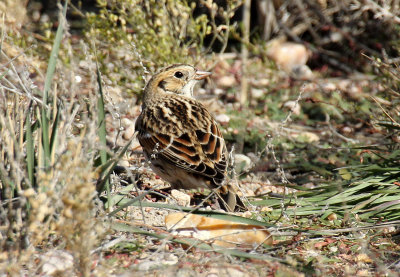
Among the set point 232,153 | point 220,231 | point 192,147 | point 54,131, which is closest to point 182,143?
point 192,147

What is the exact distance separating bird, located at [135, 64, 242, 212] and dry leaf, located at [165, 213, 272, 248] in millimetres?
317

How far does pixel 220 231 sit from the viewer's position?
409cm

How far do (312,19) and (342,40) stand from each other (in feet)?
1.64

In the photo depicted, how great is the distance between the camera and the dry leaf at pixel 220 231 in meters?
4.02

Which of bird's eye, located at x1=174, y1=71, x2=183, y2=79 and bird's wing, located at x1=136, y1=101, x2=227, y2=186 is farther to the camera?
bird's eye, located at x1=174, y1=71, x2=183, y2=79

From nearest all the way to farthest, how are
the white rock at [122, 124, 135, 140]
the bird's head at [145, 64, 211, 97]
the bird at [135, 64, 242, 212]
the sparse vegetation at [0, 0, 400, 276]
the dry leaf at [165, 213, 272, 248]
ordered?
the sparse vegetation at [0, 0, 400, 276], the dry leaf at [165, 213, 272, 248], the bird at [135, 64, 242, 212], the bird's head at [145, 64, 211, 97], the white rock at [122, 124, 135, 140]

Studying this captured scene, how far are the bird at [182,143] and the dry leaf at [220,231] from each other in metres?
0.32

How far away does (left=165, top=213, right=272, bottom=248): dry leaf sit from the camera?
4.02 metres

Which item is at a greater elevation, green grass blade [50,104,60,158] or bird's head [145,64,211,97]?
green grass blade [50,104,60,158]

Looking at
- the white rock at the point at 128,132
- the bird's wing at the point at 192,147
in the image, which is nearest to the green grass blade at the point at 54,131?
the bird's wing at the point at 192,147

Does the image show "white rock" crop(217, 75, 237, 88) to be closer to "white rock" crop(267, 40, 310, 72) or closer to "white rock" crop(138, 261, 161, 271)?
"white rock" crop(267, 40, 310, 72)

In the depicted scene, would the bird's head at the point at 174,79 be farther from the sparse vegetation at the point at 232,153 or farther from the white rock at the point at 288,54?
the white rock at the point at 288,54

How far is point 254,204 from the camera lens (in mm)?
4844

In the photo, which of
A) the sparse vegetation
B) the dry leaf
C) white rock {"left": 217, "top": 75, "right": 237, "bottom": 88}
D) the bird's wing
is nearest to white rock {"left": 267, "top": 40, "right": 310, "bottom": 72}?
the sparse vegetation
